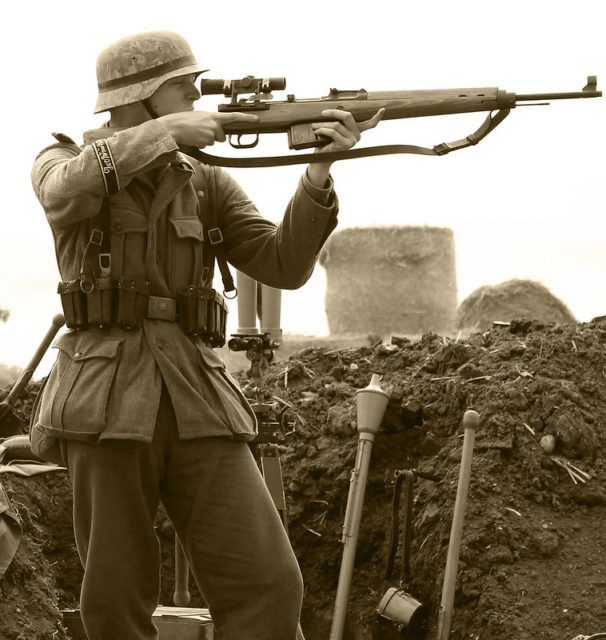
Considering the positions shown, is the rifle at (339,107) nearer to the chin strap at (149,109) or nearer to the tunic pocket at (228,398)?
the chin strap at (149,109)

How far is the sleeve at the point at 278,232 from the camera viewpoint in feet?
13.7

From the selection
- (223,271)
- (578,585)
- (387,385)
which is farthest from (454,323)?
(223,271)

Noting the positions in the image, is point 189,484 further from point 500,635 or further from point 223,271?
point 500,635

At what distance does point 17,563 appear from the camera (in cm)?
Result: 572

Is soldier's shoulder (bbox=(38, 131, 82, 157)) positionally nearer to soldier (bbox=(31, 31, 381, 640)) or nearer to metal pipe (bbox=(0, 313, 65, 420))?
soldier (bbox=(31, 31, 381, 640))

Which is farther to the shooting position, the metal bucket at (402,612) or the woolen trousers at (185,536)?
the metal bucket at (402,612)

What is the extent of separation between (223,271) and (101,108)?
27.5 inches

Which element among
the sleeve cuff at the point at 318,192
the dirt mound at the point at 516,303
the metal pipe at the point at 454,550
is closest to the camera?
the sleeve cuff at the point at 318,192

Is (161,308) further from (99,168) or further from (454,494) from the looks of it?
(454,494)

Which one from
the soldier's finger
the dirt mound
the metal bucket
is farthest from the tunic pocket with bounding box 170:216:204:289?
the dirt mound

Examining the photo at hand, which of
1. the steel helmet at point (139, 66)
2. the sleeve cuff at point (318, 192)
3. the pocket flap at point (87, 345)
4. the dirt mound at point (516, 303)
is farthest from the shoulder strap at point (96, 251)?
the dirt mound at point (516, 303)

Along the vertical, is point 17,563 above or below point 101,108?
below

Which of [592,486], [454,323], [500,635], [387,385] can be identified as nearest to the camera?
[500,635]

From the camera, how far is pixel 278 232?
4.34 metres
